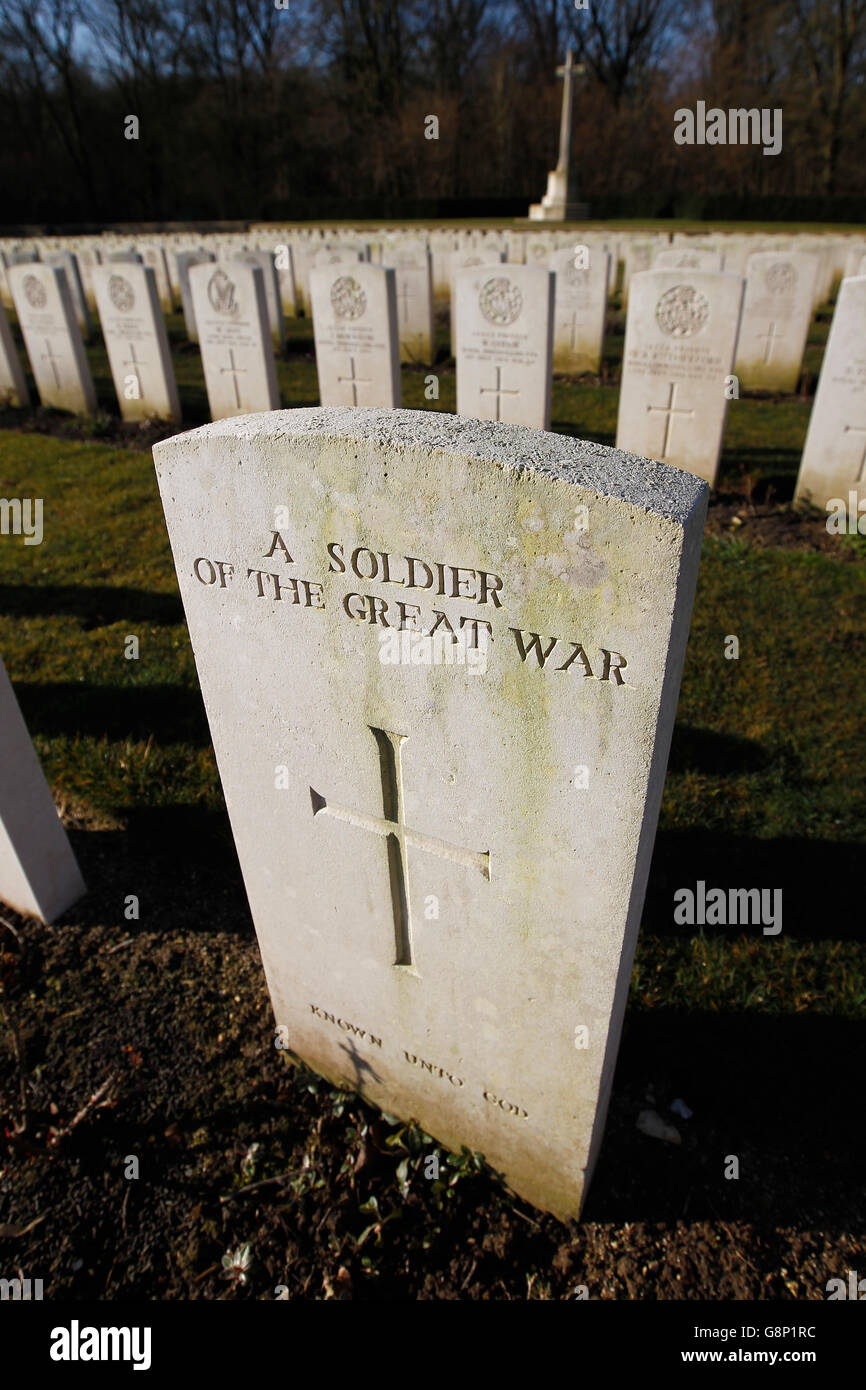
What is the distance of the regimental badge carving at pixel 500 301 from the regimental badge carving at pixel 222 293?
8.33ft

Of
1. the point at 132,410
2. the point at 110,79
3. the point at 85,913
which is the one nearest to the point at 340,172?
the point at 110,79

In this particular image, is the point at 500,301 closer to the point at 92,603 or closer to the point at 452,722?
the point at 92,603

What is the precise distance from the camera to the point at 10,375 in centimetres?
900

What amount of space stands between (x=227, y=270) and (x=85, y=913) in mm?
6303

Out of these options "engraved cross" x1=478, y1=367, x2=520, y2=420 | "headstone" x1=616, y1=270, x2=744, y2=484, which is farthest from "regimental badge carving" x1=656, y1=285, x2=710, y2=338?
"engraved cross" x1=478, y1=367, x2=520, y2=420

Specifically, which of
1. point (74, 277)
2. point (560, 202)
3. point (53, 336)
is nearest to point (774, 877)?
point (53, 336)

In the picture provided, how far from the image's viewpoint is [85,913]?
114 inches

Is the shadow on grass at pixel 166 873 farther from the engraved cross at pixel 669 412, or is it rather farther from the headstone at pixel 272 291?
the headstone at pixel 272 291

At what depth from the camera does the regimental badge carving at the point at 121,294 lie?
774 centimetres

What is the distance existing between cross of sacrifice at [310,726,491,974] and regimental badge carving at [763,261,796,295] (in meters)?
8.69

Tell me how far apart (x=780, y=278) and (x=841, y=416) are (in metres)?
3.67

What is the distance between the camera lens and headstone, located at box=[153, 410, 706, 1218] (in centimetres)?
118

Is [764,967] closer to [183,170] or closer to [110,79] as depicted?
[183,170]
